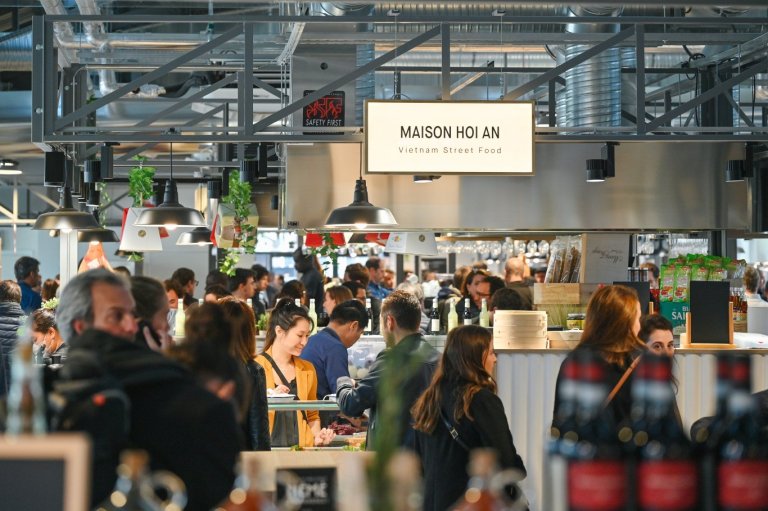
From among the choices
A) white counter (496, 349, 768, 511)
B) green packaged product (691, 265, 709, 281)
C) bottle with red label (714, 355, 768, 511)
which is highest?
green packaged product (691, 265, 709, 281)

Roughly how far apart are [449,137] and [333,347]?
1.43 metres

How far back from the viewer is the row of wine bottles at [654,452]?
6.49ft

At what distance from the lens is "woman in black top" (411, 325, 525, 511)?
14.6 ft

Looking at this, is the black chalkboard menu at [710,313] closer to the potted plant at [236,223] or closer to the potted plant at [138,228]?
the potted plant at [236,223]

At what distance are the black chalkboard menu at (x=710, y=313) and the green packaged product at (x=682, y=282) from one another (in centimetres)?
104

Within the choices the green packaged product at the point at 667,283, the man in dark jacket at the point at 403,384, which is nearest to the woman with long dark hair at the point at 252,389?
the man in dark jacket at the point at 403,384

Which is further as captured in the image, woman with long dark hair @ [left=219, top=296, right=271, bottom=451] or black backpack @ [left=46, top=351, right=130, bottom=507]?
woman with long dark hair @ [left=219, top=296, right=271, bottom=451]

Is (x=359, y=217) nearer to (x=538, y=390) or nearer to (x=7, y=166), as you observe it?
(x=538, y=390)

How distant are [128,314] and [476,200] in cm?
695

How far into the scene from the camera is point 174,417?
103 inches

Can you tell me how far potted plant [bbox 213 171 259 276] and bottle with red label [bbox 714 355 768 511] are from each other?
833cm

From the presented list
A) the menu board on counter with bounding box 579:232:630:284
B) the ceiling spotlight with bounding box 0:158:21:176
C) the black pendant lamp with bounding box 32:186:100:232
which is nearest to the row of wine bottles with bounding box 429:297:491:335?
the menu board on counter with bounding box 579:232:630:284

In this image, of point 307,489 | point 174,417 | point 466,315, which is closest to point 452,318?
point 466,315

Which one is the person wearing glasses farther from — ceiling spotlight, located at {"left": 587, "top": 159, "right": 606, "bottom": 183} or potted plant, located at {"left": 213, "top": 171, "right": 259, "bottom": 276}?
ceiling spotlight, located at {"left": 587, "top": 159, "right": 606, "bottom": 183}
